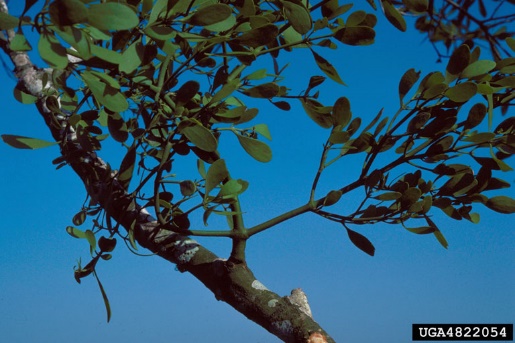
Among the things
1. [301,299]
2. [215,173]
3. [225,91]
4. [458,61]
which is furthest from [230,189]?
[458,61]

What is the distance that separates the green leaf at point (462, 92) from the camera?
744mm

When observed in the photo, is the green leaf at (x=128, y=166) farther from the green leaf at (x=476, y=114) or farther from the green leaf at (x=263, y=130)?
the green leaf at (x=476, y=114)

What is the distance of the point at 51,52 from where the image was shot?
56cm

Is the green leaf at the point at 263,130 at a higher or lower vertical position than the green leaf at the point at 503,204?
higher

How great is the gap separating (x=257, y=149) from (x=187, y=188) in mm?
114

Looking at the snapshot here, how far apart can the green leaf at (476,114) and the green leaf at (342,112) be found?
157 mm

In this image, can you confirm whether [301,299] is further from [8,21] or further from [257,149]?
[8,21]

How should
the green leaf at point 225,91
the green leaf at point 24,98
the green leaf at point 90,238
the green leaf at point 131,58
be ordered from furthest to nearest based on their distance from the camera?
1. the green leaf at point 24,98
2. the green leaf at point 90,238
3. the green leaf at point 225,91
4. the green leaf at point 131,58

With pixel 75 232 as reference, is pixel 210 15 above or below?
above

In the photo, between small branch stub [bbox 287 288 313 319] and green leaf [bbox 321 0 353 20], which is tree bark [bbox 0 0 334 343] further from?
green leaf [bbox 321 0 353 20]

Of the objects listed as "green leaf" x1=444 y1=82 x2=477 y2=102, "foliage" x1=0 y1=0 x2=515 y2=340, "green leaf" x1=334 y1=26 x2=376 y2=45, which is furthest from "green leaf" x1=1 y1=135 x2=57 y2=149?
"green leaf" x1=444 y1=82 x2=477 y2=102

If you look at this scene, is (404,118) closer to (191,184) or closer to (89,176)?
(191,184)

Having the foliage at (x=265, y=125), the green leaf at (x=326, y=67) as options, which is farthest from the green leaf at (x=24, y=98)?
the green leaf at (x=326, y=67)

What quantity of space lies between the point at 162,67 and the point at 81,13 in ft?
0.91
